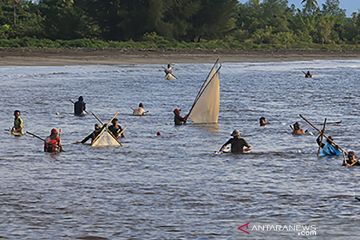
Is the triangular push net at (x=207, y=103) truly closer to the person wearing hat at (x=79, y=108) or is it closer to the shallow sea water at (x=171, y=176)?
the shallow sea water at (x=171, y=176)

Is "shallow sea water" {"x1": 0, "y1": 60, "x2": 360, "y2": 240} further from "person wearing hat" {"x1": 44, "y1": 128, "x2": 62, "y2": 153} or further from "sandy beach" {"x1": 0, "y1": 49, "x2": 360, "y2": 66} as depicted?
"sandy beach" {"x1": 0, "y1": 49, "x2": 360, "y2": 66}

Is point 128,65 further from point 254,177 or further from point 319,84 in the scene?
point 254,177

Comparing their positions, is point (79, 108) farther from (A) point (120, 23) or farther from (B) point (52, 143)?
(A) point (120, 23)

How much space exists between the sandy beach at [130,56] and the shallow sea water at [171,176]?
28.2 m

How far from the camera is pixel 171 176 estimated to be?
25.5m

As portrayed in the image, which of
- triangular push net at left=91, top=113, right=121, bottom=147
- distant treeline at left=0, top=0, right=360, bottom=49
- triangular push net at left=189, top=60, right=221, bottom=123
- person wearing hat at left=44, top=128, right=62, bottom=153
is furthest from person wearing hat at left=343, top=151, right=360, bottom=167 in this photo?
distant treeline at left=0, top=0, right=360, bottom=49

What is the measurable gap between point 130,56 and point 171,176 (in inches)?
2646

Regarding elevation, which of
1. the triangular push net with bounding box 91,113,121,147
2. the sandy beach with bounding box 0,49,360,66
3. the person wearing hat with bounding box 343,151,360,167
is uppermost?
the person wearing hat with bounding box 343,151,360,167

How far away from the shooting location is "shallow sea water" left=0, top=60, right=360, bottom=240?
19281 mm

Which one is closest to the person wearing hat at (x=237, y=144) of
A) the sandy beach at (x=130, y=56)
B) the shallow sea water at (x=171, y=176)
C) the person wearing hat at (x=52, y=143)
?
the shallow sea water at (x=171, y=176)

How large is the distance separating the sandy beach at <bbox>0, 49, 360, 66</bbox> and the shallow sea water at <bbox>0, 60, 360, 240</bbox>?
28159 millimetres

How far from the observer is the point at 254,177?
83.4ft

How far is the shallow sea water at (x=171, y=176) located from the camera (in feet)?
63.3

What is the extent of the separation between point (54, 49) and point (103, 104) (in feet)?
143
